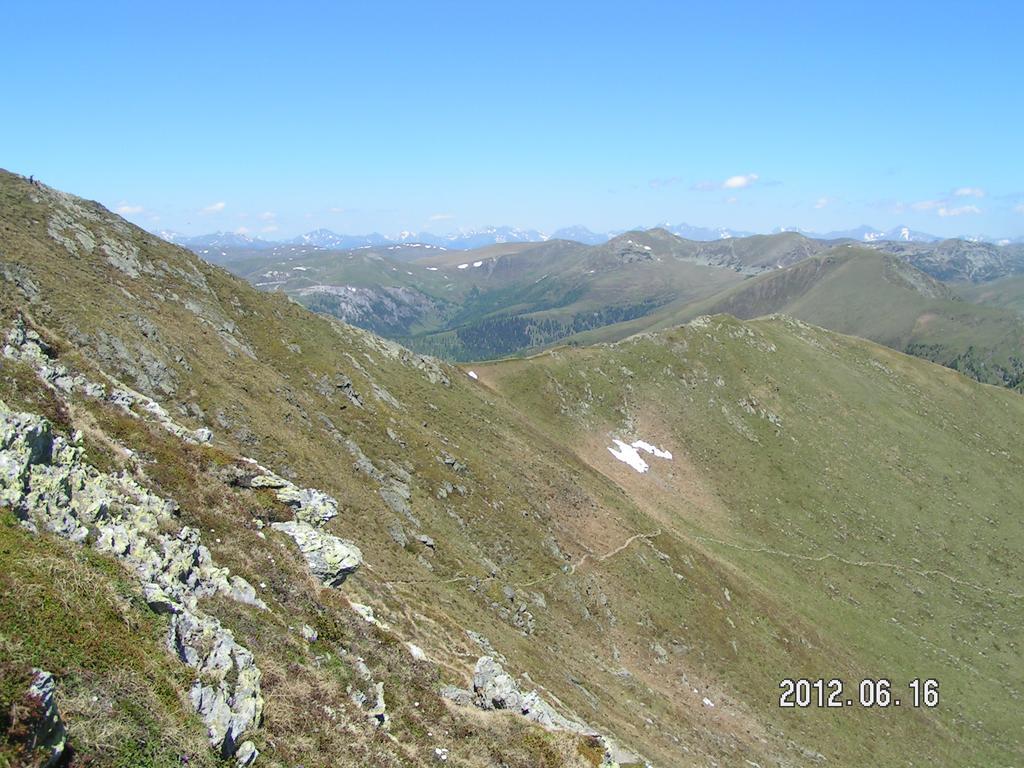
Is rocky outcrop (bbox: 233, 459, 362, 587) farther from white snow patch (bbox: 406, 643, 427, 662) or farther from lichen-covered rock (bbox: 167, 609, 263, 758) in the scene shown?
lichen-covered rock (bbox: 167, 609, 263, 758)

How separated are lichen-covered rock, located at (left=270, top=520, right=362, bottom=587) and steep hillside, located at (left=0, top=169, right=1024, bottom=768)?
0.52ft

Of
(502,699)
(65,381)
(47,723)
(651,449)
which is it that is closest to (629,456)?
(651,449)

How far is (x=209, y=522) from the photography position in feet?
81.3

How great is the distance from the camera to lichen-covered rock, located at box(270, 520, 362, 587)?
92.0 ft

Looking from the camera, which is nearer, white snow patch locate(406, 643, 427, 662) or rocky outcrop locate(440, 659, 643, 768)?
rocky outcrop locate(440, 659, 643, 768)

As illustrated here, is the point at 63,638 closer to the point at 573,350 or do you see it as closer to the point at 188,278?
the point at 188,278

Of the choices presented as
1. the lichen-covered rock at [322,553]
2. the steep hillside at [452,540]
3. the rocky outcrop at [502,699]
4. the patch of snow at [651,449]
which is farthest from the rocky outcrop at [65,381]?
the patch of snow at [651,449]

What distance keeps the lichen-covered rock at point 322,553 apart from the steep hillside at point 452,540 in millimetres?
159

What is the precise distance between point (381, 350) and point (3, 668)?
76.1 m

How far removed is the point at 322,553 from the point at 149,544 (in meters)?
10.3

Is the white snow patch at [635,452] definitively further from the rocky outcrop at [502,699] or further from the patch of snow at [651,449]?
the rocky outcrop at [502,699]

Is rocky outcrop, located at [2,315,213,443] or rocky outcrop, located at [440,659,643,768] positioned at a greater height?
rocky outcrop, located at [2,315,213,443]

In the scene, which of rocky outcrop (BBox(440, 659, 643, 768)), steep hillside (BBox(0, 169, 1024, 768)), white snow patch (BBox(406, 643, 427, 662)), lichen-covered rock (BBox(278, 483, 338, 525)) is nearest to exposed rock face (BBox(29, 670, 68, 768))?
steep hillside (BBox(0, 169, 1024, 768))

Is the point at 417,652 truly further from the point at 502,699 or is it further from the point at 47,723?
the point at 47,723
